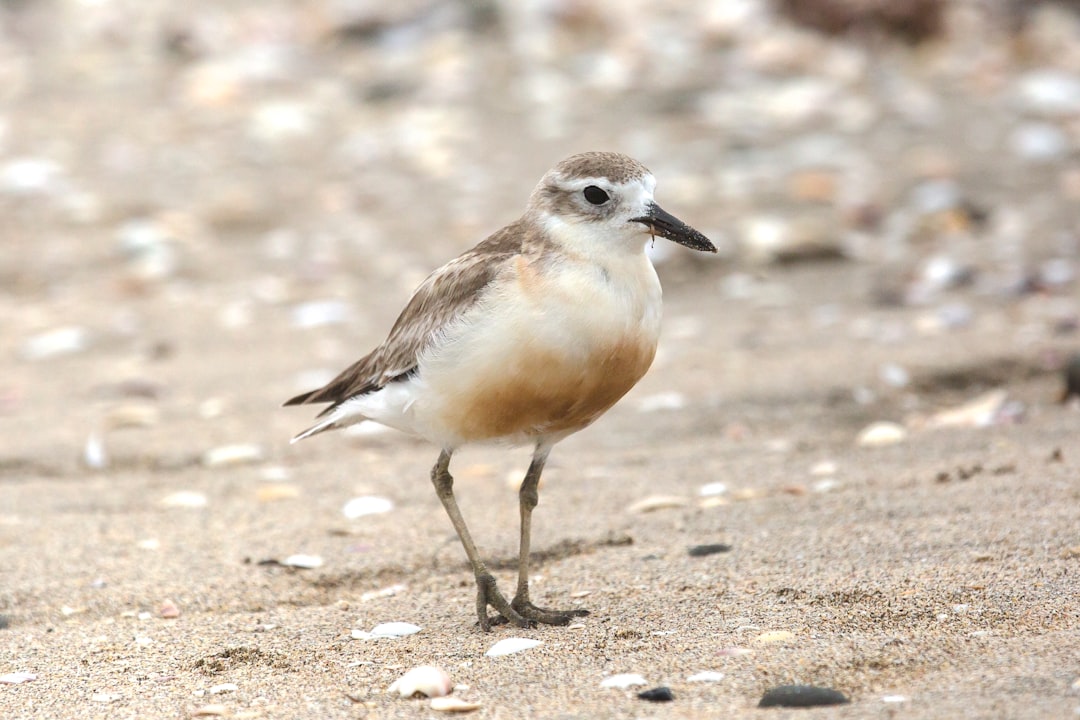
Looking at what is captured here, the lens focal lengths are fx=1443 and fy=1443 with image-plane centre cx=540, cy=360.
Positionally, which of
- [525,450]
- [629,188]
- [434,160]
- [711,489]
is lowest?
[525,450]

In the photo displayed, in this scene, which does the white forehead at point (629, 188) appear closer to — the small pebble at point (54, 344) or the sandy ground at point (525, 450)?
the sandy ground at point (525, 450)

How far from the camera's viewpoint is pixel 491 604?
4289 mm

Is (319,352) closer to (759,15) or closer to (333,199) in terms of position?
(333,199)

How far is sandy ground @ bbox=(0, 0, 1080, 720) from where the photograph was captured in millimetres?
3842

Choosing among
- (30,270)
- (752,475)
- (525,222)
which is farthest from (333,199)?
(525,222)

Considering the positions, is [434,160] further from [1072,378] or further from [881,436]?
[1072,378]

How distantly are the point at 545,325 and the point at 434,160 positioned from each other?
23.0ft

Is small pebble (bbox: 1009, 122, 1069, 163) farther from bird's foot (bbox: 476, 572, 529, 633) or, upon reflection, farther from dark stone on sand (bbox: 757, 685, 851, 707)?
dark stone on sand (bbox: 757, 685, 851, 707)

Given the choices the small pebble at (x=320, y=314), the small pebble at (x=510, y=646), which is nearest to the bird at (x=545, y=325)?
the small pebble at (x=510, y=646)

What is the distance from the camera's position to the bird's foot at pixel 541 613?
4.18m

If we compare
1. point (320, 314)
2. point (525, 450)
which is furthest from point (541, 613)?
point (320, 314)

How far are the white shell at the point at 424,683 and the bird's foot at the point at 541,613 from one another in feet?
1.88

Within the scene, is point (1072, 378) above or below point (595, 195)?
below

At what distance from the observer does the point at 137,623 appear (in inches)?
173
